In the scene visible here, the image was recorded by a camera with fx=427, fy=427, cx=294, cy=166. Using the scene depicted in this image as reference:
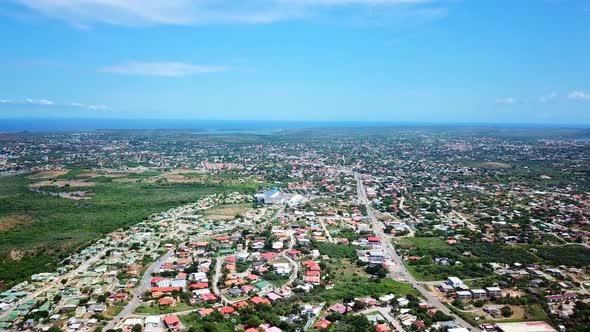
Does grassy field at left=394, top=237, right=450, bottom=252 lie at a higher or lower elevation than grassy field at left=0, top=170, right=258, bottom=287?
lower

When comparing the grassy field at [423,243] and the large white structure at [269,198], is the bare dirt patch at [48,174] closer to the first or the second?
the large white structure at [269,198]

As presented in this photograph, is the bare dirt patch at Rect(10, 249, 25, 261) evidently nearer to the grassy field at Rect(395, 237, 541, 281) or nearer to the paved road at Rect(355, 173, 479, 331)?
the paved road at Rect(355, 173, 479, 331)

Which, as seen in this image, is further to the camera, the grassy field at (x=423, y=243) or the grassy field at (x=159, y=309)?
the grassy field at (x=423, y=243)

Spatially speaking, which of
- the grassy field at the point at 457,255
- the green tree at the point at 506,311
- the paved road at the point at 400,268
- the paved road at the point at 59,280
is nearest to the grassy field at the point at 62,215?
the paved road at the point at 59,280

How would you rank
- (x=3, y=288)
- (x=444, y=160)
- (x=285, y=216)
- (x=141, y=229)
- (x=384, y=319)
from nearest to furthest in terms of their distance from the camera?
(x=384, y=319) < (x=3, y=288) < (x=141, y=229) < (x=285, y=216) < (x=444, y=160)

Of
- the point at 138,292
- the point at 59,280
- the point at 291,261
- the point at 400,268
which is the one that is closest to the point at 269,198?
the point at 291,261

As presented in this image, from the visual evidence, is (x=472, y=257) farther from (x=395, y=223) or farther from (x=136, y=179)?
(x=136, y=179)

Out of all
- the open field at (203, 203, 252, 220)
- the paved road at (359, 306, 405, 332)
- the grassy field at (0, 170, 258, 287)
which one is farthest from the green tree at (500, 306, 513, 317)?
the grassy field at (0, 170, 258, 287)

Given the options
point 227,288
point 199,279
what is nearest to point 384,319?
point 227,288

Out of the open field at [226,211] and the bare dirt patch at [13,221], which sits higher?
the bare dirt patch at [13,221]
